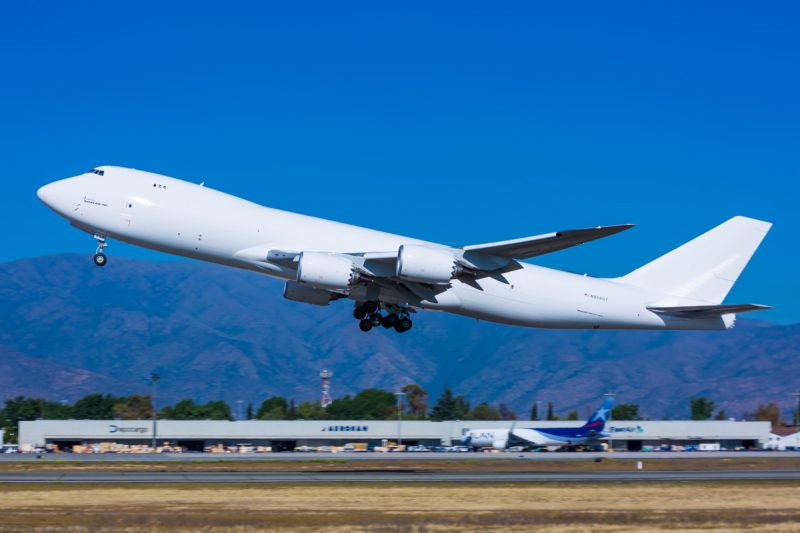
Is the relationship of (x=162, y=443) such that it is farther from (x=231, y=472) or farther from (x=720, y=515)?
(x=720, y=515)

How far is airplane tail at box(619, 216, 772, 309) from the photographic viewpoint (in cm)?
4588

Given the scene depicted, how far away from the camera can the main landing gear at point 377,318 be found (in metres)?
42.0

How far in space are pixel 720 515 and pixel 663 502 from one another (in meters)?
3.85

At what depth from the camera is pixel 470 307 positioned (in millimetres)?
42312

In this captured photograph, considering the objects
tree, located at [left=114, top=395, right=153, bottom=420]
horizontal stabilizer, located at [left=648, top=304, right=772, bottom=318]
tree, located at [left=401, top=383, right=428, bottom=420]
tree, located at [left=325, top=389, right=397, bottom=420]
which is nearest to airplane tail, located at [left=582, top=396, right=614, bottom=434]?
horizontal stabilizer, located at [left=648, top=304, right=772, bottom=318]

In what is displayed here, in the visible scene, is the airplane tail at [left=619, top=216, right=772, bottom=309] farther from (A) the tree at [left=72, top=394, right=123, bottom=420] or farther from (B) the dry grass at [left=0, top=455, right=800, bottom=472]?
(A) the tree at [left=72, top=394, right=123, bottom=420]

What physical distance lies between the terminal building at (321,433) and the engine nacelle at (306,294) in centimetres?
5916

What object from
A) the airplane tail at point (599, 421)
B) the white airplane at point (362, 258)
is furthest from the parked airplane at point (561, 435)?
the white airplane at point (362, 258)

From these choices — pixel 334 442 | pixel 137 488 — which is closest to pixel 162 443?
pixel 334 442

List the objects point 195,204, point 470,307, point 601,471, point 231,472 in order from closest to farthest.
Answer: point 195,204 < point 470,307 < point 231,472 < point 601,471

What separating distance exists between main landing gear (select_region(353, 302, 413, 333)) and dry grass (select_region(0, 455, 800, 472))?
476 inches

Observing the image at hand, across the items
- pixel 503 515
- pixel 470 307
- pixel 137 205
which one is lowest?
pixel 503 515

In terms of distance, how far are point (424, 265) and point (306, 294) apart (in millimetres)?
5859

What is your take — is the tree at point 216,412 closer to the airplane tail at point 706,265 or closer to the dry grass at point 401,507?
the airplane tail at point 706,265
